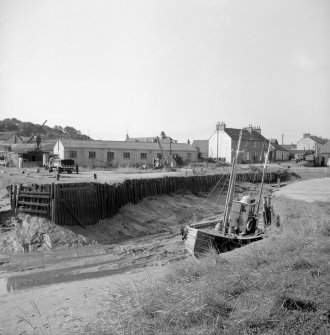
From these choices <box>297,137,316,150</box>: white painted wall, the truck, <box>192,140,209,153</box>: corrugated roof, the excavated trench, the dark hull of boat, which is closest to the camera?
the excavated trench

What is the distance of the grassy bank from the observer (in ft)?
24.5

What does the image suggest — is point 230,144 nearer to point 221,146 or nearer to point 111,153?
point 221,146

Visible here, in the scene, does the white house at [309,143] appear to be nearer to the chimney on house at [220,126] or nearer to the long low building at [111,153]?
the chimney on house at [220,126]

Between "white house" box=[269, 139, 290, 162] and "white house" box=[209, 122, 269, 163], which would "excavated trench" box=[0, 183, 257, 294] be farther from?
"white house" box=[269, 139, 290, 162]

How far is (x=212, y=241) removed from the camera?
16516 mm

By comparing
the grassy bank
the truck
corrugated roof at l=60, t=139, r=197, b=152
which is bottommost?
the grassy bank

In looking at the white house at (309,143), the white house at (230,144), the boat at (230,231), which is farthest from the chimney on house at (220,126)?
the boat at (230,231)

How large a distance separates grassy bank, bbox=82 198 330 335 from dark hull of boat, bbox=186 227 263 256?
5.35 m

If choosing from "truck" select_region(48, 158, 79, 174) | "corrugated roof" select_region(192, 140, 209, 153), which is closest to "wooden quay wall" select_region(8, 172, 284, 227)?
"truck" select_region(48, 158, 79, 174)

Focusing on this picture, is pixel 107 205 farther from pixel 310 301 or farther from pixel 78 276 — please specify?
pixel 310 301

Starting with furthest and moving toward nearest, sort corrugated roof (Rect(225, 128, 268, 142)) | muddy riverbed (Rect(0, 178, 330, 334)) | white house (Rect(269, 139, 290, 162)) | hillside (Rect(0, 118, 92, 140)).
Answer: hillside (Rect(0, 118, 92, 140)) → white house (Rect(269, 139, 290, 162)) → corrugated roof (Rect(225, 128, 268, 142)) → muddy riverbed (Rect(0, 178, 330, 334))

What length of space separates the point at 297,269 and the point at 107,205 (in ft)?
51.1

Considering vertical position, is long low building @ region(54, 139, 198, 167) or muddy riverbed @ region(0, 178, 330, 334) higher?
long low building @ region(54, 139, 198, 167)

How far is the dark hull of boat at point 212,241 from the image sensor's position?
16.5 meters
